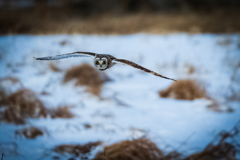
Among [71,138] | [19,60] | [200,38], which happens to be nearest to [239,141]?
[71,138]

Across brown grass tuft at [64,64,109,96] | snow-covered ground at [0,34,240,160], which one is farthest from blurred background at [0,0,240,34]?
brown grass tuft at [64,64,109,96]

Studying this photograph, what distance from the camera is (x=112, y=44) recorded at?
13.7 feet

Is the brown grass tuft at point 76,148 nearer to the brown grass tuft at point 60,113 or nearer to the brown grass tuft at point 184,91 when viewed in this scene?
the brown grass tuft at point 60,113

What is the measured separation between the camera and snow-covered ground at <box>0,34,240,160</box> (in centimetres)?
224

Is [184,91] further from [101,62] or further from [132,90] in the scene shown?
[101,62]

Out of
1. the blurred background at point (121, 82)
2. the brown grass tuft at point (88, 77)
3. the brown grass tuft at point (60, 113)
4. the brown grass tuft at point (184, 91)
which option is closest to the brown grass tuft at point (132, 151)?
the blurred background at point (121, 82)

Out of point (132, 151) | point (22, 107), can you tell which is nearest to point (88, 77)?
point (22, 107)

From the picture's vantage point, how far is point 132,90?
336 cm

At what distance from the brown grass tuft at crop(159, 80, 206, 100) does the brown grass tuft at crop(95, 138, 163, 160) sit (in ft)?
4.01

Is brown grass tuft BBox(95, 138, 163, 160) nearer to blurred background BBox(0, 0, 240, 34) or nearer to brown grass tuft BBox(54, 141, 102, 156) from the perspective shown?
brown grass tuft BBox(54, 141, 102, 156)

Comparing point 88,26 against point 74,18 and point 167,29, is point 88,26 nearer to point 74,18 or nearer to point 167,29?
point 74,18

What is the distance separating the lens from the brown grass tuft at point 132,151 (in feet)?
6.52

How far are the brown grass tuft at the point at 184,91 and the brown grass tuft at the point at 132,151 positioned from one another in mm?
1222

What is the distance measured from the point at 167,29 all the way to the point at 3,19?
351 cm
